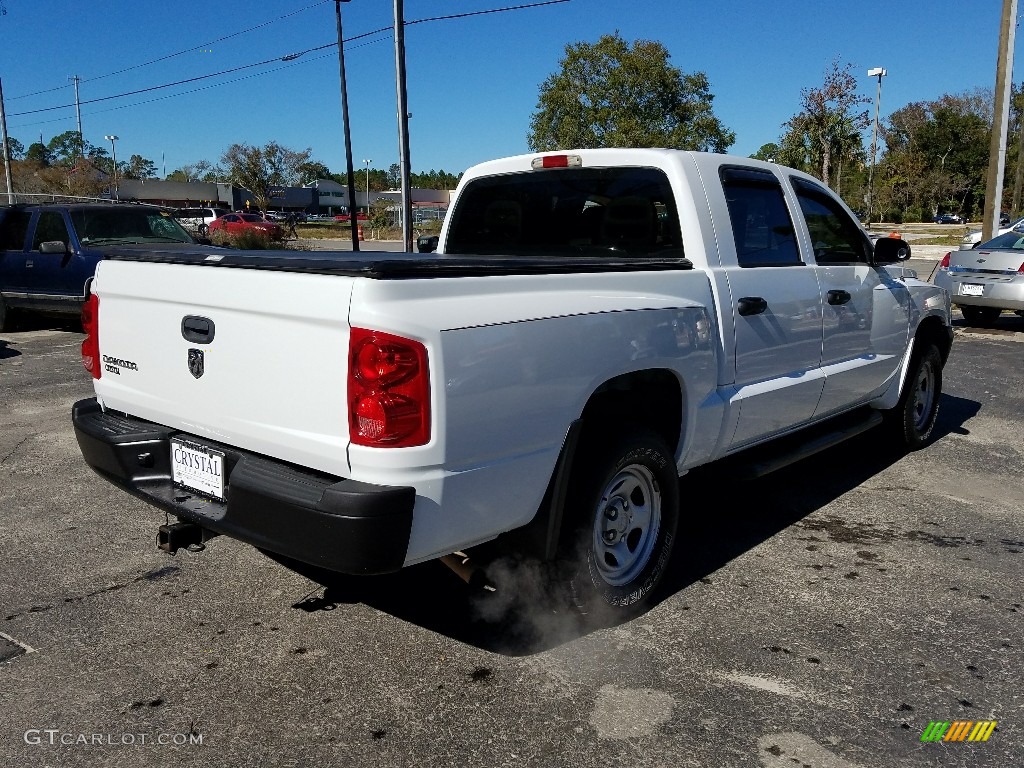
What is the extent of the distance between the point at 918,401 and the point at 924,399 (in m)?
0.14

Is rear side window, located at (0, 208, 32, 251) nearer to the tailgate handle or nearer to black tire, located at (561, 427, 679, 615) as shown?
the tailgate handle

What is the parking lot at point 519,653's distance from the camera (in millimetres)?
2746

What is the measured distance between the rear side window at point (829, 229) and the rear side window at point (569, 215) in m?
1.11

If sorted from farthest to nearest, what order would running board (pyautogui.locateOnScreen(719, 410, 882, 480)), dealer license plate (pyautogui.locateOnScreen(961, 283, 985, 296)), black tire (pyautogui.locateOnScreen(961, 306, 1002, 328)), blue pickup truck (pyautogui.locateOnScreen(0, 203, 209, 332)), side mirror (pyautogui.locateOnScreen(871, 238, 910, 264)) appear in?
black tire (pyautogui.locateOnScreen(961, 306, 1002, 328)) → dealer license plate (pyautogui.locateOnScreen(961, 283, 985, 296)) → blue pickup truck (pyautogui.locateOnScreen(0, 203, 209, 332)) → side mirror (pyautogui.locateOnScreen(871, 238, 910, 264)) → running board (pyautogui.locateOnScreen(719, 410, 882, 480))

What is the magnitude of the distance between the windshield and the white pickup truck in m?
8.30

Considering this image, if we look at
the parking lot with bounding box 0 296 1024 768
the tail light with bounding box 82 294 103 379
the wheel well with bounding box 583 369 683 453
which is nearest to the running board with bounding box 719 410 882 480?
the parking lot with bounding box 0 296 1024 768

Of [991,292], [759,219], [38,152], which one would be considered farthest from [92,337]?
[38,152]

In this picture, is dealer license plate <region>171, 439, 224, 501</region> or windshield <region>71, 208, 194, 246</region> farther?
windshield <region>71, 208, 194, 246</region>

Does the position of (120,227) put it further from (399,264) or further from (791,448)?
(399,264)

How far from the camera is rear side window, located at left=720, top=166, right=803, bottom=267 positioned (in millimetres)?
4246

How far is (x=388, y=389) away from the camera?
263 centimetres

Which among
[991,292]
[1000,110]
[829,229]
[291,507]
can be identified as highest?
[1000,110]

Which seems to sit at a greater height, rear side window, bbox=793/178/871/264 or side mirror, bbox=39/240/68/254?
side mirror, bbox=39/240/68/254

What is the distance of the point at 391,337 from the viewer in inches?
103
